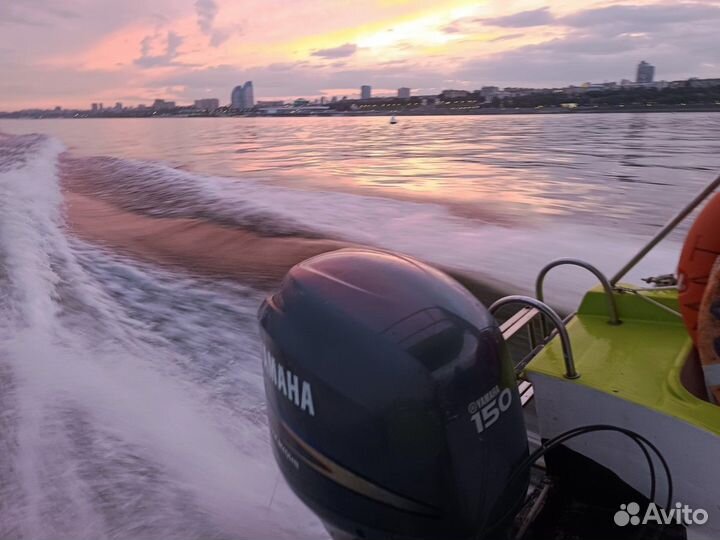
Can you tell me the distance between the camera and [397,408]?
3.22 ft

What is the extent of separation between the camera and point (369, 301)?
3.59ft

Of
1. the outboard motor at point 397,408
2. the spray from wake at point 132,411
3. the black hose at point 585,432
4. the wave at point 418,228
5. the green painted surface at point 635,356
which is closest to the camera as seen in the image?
the outboard motor at point 397,408

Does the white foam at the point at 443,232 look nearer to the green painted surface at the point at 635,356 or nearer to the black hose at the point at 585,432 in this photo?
the green painted surface at the point at 635,356

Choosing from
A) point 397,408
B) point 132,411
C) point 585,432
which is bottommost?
point 132,411

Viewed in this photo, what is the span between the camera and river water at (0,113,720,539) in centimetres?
186

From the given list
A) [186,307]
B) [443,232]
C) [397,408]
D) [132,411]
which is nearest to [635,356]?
[397,408]

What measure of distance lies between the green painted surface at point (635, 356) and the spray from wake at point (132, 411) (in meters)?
0.93

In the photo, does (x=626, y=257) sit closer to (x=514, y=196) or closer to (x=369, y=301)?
(x=514, y=196)

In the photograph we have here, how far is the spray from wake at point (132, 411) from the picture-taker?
→ 1.79 metres

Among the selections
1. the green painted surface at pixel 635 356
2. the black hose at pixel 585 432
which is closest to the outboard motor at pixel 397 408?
the black hose at pixel 585 432

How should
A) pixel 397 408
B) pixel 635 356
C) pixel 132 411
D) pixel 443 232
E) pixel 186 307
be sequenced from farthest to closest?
pixel 443 232
pixel 186 307
pixel 132 411
pixel 635 356
pixel 397 408

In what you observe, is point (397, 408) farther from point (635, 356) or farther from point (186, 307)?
point (186, 307)

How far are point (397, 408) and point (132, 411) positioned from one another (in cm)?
171

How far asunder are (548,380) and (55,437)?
1.78m
